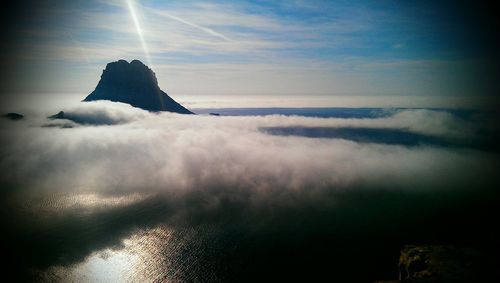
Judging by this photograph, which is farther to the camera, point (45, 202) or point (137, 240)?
point (45, 202)

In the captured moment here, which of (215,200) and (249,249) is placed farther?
(215,200)

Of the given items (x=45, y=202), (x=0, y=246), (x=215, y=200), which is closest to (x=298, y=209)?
(x=215, y=200)

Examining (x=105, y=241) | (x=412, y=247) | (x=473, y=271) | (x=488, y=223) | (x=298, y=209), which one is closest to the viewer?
(x=473, y=271)

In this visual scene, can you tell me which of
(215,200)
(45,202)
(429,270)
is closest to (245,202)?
(215,200)

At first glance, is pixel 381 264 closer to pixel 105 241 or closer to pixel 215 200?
pixel 215 200

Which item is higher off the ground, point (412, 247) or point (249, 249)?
point (412, 247)

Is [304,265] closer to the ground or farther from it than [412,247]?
closer to the ground

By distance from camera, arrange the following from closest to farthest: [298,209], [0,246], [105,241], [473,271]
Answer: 1. [473,271]
2. [0,246]
3. [105,241]
4. [298,209]

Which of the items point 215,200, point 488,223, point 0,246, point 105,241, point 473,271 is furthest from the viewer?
point 215,200

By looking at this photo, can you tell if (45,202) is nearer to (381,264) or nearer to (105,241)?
(105,241)
